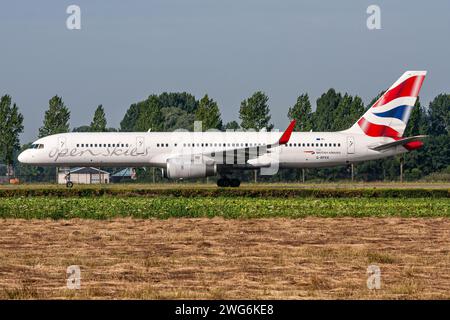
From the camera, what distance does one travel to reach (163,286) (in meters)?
19.8

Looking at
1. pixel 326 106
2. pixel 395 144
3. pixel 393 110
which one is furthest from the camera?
pixel 326 106

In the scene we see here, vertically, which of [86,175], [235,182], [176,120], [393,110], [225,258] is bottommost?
[225,258]

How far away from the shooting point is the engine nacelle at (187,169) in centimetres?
6041

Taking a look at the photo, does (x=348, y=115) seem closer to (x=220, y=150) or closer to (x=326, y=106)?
(x=326, y=106)

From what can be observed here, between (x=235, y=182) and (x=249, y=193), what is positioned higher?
(x=235, y=182)

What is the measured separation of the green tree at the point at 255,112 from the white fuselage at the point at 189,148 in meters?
43.2

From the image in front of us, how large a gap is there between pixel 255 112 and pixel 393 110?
157 ft

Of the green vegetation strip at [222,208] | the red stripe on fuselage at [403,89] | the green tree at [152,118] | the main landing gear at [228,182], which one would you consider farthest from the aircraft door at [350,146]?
the green tree at [152,118]

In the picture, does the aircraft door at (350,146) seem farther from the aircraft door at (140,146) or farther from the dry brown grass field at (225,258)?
the dry brown grass field at (225,258)

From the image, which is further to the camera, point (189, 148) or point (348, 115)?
point (348, 115)

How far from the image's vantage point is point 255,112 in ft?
372

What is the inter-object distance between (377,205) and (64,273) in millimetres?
27289

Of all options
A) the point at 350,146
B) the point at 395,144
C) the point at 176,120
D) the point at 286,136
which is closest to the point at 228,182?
the point at 286,136

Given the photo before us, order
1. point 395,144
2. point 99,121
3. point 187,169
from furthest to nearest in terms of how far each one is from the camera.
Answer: point 99,121 < point 395,144 < point 187,169
